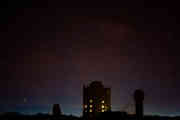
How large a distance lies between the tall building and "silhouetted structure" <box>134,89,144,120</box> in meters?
66.8

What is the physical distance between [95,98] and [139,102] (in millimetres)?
70675

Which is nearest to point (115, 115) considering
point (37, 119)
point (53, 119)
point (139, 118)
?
point (139, 118)

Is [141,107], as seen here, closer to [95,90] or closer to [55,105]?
[55,105]

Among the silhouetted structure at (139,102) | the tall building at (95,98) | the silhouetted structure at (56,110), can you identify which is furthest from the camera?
the tall building at (95,98)

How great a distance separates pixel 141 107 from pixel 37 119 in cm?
3110

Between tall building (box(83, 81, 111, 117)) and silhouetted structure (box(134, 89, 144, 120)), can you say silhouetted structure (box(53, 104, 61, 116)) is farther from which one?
tall building (box(83, 81, 111, 117))

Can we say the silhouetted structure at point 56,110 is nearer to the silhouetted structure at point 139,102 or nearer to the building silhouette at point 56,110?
the building silhouette at point 56,110

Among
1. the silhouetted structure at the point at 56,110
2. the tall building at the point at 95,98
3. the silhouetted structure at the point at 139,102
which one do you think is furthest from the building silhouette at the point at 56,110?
the tall building at the point at 95,98

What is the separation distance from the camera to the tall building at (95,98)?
121 metres

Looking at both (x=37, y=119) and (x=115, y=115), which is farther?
(x=37, y=119)

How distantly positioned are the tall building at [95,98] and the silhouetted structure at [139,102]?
6677 cm

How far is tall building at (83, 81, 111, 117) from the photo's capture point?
12061cm

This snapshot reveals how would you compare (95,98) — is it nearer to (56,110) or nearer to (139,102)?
(56,110)

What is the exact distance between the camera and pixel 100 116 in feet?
159
